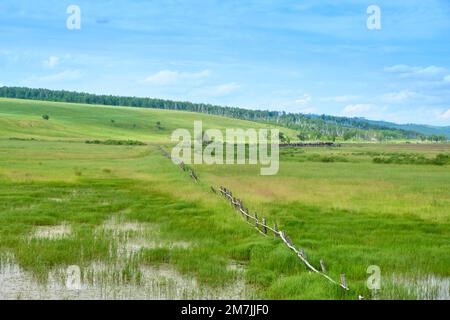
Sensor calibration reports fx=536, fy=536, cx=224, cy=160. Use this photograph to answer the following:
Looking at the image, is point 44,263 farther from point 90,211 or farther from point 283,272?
point 90,211

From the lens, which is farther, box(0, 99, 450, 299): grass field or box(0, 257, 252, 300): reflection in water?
box(0, 99, 450, 299): grass field

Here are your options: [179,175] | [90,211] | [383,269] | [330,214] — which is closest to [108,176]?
[179,175]

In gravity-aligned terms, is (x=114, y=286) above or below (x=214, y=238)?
below

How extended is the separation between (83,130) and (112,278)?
166 meters

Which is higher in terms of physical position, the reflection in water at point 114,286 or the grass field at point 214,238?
the grass field at point 214,238

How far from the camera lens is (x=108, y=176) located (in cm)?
4909

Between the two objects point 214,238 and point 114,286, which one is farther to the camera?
point 214,238

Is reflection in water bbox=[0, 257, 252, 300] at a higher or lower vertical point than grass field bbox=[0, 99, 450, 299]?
lower

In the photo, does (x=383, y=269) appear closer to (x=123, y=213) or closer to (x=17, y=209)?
(x=123, y=213)

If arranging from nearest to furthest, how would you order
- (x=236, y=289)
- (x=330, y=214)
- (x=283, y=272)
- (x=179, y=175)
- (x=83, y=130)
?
1. (x=236, y=289)
2. (x=283, y=272)
3. (x=330, y=214)
4. (x=179, y=175)
5. (x=83, y=130)

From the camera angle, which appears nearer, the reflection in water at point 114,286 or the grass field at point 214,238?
the reflection in water at point 114,286
